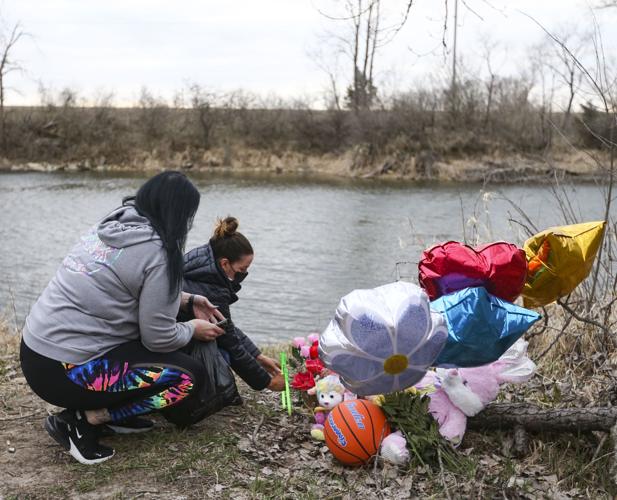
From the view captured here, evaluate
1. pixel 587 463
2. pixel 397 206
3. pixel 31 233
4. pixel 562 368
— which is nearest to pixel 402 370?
pixel 587 463

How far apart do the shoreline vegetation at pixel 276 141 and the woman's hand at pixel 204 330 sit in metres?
28.2

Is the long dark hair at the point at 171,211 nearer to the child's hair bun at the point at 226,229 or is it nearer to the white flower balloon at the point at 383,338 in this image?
the child's hair bun at the point at 226,229

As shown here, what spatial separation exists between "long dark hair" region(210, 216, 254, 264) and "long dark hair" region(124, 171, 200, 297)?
54 cm

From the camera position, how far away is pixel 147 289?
320cm

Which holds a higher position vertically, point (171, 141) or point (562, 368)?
point (171, 141)

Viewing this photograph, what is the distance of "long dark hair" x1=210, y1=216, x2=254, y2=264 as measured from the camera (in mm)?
3812

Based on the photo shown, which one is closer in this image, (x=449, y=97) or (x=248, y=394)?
(x=248, y=394)

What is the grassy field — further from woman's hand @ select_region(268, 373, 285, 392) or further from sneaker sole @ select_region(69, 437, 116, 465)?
woman's hand @ select_region(268, 373, 285, 392)

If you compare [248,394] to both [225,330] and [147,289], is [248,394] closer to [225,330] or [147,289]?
[225,330]

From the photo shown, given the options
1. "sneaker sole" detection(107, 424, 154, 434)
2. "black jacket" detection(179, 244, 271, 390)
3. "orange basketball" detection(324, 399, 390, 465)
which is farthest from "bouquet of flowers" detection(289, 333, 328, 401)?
"sneaker sole" detection(107, 424, 154, 434)

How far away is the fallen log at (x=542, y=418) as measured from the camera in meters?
3.62

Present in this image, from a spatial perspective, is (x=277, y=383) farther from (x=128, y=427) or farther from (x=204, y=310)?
(x=128, y=427)

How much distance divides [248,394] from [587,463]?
6.86 feet

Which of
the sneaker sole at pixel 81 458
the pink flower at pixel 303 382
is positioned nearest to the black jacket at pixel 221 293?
the pink flower at pixel 303 382
